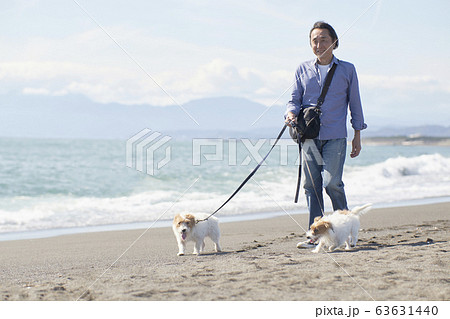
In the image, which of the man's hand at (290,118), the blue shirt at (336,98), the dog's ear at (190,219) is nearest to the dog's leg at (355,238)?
the blue shirt at (336,98)

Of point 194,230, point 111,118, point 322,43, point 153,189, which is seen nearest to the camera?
point 322,43

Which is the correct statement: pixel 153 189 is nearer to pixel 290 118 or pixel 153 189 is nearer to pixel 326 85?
pixel 290 118

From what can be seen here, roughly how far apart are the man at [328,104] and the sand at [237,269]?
A: 842 millimetres

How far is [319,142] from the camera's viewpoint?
190 inches

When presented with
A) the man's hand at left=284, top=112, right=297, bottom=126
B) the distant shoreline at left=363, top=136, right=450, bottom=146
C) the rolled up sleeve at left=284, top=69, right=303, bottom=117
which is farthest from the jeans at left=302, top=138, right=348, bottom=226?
the distant shoreline at left=363, top=136, right=450, bottom=146

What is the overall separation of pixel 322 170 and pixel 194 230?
1.47 meters

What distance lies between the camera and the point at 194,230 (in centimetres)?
524

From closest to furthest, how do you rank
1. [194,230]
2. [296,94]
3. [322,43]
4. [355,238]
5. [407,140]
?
[322,43]
[296,94]
[355,238]
[194,230]
[407,140]

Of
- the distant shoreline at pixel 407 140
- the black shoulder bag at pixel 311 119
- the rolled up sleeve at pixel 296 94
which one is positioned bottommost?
the black shoulder bag at pixel 311 119

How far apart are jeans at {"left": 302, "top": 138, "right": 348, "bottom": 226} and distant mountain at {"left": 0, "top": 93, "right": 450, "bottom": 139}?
70.1ft

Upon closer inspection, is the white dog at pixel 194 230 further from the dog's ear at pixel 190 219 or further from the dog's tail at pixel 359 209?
the dog's tail at pixel 359 209

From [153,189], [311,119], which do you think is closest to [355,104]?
[311,119]

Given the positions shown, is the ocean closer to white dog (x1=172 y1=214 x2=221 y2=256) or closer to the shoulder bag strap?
white dog (x1=172 y1=214 x2=221 y2=256)

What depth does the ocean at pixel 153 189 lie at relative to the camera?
9.52m
